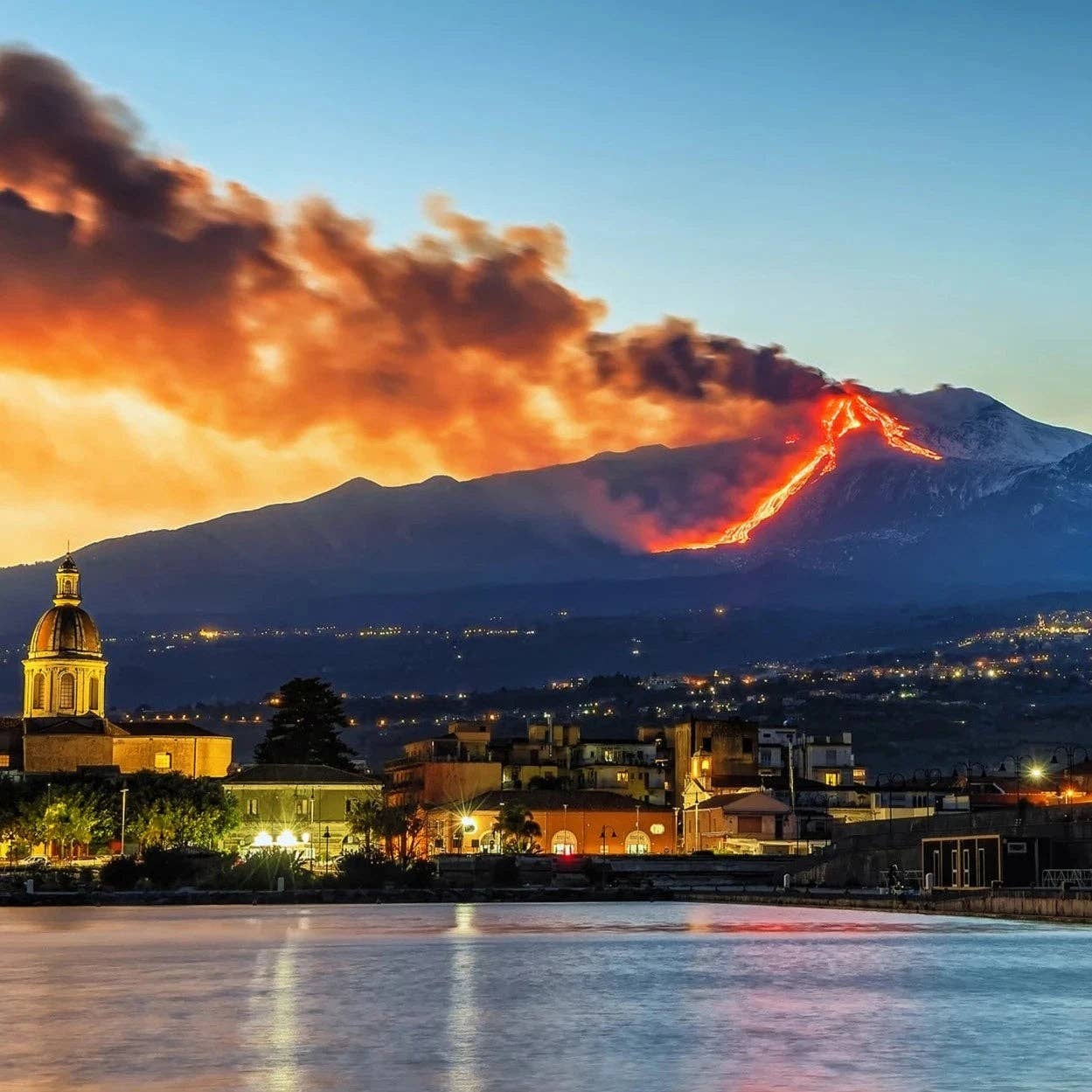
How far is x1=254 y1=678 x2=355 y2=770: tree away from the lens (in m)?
182

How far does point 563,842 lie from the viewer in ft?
492

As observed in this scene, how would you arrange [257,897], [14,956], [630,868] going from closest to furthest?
[14,956]
[257,897]
[630,868]

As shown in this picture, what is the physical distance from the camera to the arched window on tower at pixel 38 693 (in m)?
176

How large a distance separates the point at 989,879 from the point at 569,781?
87.0 m

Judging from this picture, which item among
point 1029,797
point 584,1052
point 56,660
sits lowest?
point 584,1052

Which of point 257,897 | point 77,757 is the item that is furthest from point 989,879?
point 77,757

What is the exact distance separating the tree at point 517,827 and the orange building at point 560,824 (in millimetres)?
766

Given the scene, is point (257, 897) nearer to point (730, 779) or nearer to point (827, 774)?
point (730, 779)

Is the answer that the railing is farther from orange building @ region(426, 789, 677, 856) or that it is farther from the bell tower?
the bell tower

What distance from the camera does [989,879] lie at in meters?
90.2

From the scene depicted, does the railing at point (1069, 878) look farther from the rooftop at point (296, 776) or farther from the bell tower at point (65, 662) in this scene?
the bell tower at point (65, 662)

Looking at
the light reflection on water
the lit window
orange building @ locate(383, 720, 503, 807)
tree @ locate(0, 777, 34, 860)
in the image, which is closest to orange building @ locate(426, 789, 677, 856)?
orange building @ locate(383, 720, 503, 807)

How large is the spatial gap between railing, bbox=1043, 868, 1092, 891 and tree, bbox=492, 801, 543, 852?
62.2 metres

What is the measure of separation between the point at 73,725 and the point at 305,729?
20.7 metres
